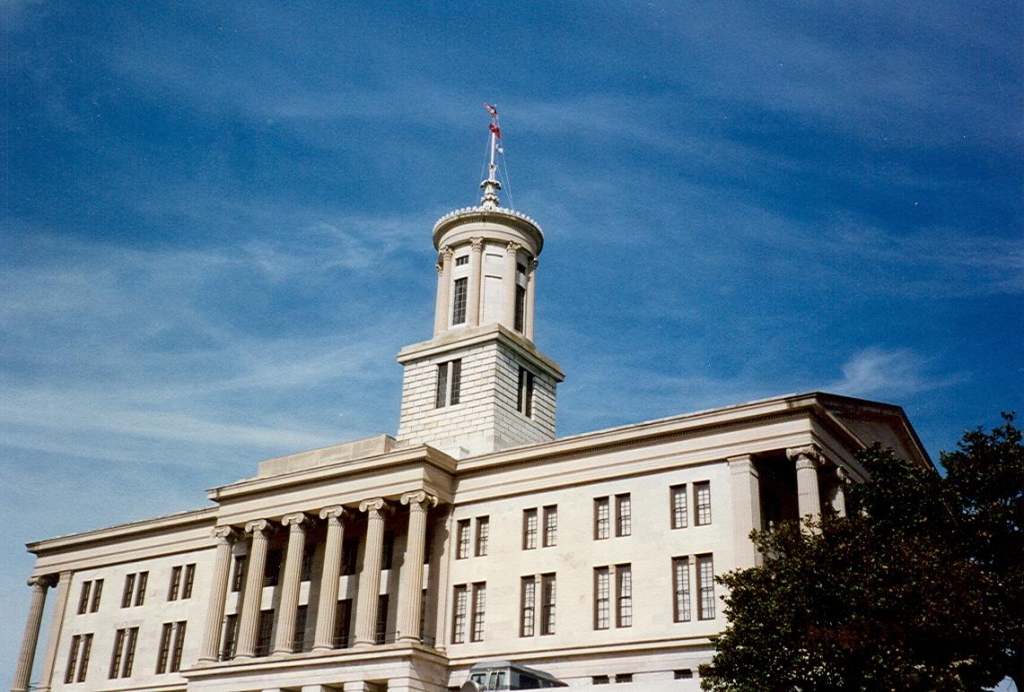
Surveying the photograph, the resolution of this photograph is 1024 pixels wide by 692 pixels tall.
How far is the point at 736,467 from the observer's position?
1825 inches

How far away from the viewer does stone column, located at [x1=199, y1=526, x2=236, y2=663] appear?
5541cm

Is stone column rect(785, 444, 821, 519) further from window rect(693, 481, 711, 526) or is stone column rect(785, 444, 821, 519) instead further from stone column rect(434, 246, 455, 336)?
stone column rect(434, 246, 455, 336)

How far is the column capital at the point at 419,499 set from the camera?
51.9 meters

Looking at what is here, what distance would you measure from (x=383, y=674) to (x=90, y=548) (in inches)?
1104

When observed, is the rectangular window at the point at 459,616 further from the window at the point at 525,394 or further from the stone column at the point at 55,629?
the stone column at the point at 55,629

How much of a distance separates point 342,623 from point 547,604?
38.0 feet

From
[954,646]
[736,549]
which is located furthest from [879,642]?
[736,549]

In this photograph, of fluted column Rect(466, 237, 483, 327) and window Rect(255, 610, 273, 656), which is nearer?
window Rect(255, 610, 273, 656)

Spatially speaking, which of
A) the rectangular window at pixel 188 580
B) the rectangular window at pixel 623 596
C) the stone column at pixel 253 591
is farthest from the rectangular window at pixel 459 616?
the rectangular window at pixel 188 580

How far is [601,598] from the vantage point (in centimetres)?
4822

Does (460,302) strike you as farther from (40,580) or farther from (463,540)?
(40,580)

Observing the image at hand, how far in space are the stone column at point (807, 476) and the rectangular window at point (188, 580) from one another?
3530 cm

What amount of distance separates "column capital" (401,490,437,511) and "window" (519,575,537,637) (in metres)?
5.72

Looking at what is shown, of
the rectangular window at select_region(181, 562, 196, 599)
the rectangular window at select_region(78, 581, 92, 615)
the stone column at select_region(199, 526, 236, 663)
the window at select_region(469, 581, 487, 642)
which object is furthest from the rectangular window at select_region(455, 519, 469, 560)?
the rectangular window at select_region(78, 581, 92, 615)
